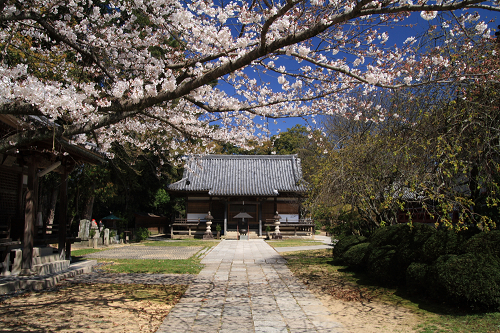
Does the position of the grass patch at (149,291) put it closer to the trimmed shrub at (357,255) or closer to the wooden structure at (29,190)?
the wooden structure at (29,190)

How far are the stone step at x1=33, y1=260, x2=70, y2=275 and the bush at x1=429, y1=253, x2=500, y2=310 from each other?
7.54m

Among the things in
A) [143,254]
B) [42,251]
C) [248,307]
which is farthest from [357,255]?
[143,254]

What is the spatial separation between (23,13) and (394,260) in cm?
728

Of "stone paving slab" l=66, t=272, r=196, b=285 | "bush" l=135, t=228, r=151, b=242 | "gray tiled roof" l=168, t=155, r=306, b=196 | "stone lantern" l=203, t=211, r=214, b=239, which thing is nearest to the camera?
"stone paving slab" l=66, t=272, r=196, b=285

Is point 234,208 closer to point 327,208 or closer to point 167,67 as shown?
point 327,208

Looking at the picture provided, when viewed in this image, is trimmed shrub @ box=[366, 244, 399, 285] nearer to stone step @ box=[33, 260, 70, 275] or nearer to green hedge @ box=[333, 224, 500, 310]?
green hedge @ box=[333, 224, 500, 310]

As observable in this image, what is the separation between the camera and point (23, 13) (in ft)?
15.3

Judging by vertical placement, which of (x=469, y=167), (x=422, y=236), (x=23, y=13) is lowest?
(x=422, y=236)

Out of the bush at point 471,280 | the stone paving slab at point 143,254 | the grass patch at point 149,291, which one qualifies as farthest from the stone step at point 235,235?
the bush at point 471,280

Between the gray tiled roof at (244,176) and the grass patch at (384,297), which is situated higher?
the gray tiled roof at (244,176)

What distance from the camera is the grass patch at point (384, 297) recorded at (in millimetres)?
4422

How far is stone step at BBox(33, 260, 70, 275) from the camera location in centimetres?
733

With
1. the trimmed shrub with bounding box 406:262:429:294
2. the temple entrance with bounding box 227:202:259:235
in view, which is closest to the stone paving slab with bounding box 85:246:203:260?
the trimmed shrub with bounding box 406:262:429:294

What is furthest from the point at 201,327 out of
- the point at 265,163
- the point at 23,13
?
the point at 265,163
